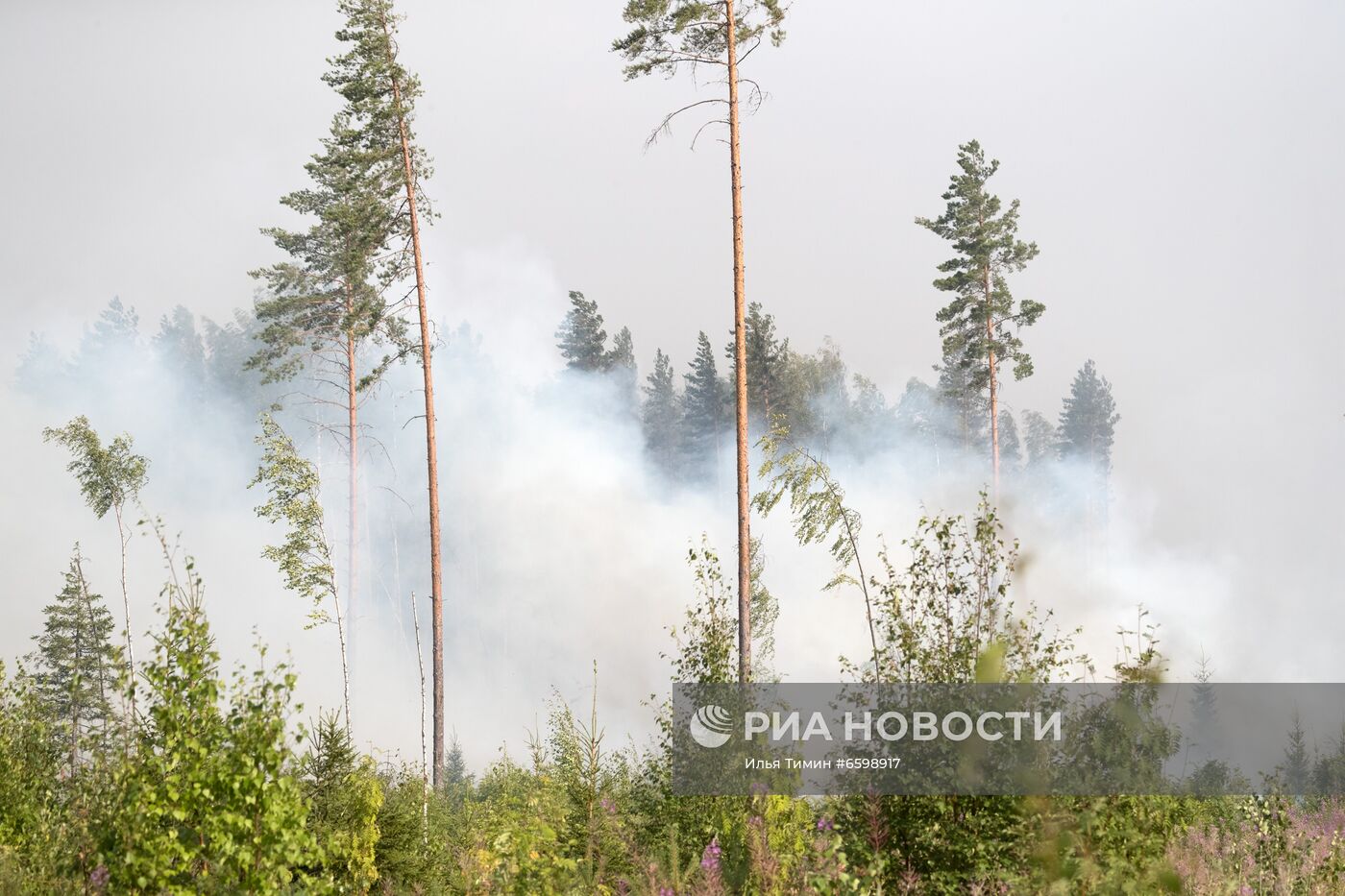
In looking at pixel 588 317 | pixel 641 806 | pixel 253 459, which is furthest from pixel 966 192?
pixel 253 459

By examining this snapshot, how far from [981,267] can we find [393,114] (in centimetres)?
1630

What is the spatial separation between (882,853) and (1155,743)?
2228 mm

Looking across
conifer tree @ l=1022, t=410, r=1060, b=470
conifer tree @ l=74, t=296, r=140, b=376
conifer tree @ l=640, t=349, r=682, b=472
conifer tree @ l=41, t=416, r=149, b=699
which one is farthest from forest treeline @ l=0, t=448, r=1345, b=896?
conifer tree @ l=74, t=296, r=140, b=376

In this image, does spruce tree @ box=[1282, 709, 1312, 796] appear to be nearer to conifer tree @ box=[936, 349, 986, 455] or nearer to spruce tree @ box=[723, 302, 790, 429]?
spruce tree @ box=[723, 302, 790, 429]

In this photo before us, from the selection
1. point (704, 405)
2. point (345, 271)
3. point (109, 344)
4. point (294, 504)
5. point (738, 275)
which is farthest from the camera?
point (109, 344)

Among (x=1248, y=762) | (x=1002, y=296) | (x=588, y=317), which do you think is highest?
(x=588, y=317)

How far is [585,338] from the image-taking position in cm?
5441

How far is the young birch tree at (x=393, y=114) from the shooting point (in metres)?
19.9

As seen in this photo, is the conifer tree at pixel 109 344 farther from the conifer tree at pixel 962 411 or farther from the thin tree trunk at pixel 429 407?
the thin tree trunk at pixel 429 407

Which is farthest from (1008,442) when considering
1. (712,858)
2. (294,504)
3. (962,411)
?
(712,858)

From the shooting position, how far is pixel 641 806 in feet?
37.7

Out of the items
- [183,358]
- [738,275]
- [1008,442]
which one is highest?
[183,358]

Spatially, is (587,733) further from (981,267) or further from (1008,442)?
(1008,442)

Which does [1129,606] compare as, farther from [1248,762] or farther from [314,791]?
[314,791]
